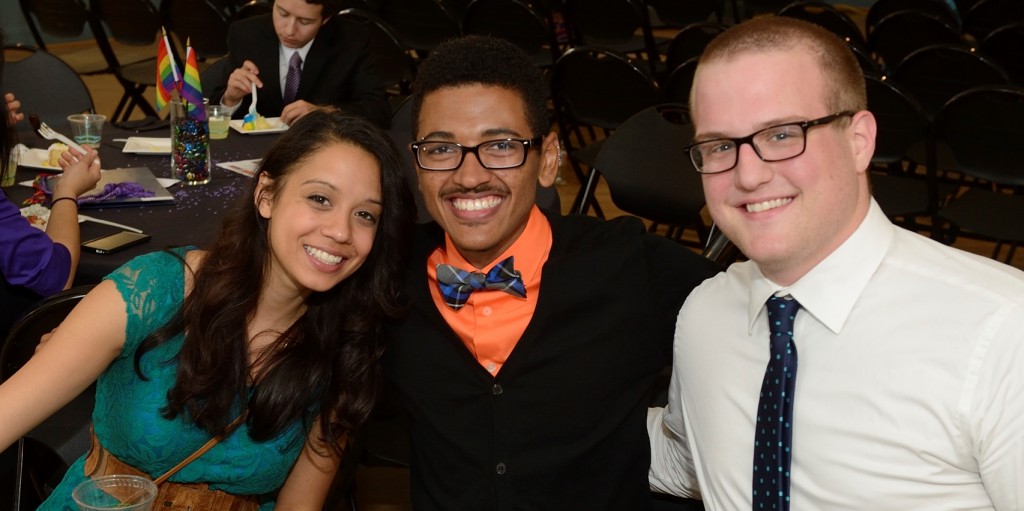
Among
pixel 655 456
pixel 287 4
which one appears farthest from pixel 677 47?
pixel 655 456

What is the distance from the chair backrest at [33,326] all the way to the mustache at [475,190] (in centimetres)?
78

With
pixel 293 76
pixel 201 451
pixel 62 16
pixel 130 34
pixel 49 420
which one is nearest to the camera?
pixel 201 451

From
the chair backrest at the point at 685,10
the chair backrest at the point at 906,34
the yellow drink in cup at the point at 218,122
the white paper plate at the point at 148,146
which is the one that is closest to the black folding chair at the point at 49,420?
the white paper plate at the point at 148,146

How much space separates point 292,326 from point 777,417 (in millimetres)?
997

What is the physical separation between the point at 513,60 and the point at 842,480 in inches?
38.6

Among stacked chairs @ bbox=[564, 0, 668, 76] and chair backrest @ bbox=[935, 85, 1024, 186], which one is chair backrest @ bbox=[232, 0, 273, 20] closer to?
stacked chairs @ bbox=[564, 0, 668, 76]

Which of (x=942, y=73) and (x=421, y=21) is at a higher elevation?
(x=942, y=73)

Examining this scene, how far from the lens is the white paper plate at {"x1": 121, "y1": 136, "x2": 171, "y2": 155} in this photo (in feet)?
12.3

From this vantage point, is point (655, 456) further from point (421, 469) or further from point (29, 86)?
point (29, 86)

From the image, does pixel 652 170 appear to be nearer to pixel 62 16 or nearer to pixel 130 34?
pixel 130 34

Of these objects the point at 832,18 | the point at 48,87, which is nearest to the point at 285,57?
the point at 48,87

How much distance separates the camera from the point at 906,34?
246 inches

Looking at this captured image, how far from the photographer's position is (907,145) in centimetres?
463

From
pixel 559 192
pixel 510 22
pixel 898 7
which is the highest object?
pixel 898 7
